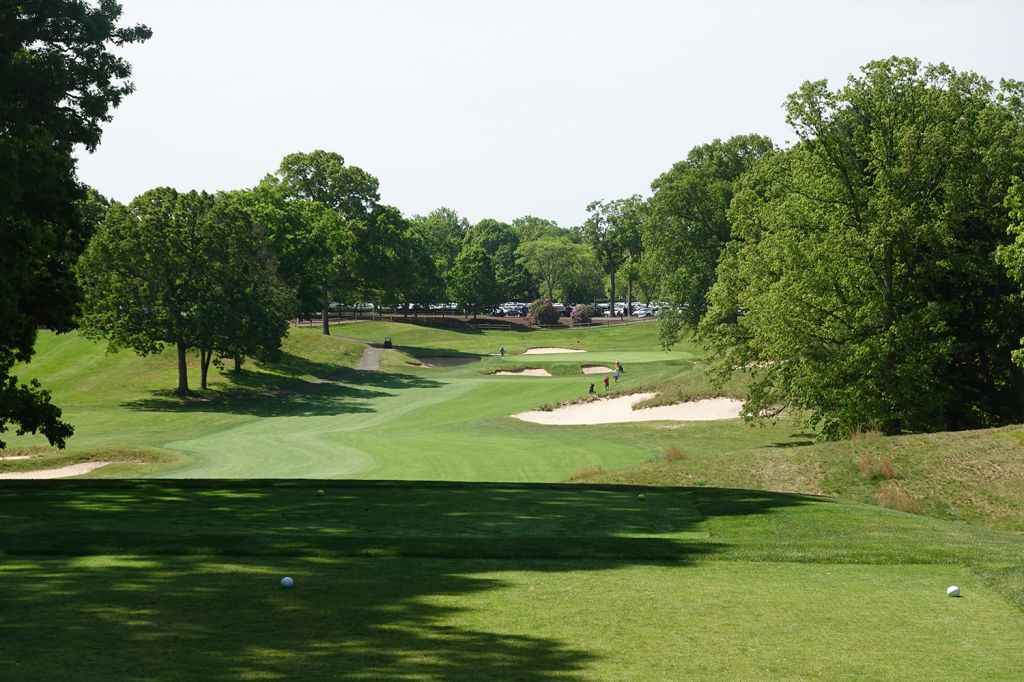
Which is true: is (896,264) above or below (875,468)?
above

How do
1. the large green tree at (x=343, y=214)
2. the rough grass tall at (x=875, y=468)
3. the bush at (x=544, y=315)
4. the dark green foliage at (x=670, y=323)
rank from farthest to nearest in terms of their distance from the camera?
1. the bush at (x=544, y=315)
2. the large green tree at (x=343, y=214)
3. the dark green foliage at (x=670, y=323)
4. the rough grass tall at (x=875, y=468)

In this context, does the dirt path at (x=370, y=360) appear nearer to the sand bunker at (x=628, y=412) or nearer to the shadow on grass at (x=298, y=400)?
the shadow on grass at (x=298, y=400)

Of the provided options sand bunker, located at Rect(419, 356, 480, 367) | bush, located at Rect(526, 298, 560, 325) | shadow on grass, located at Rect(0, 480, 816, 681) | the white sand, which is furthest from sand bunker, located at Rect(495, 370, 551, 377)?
shadow on grass, located at Rect(0, 480, 816, 681)

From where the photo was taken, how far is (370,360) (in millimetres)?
88750

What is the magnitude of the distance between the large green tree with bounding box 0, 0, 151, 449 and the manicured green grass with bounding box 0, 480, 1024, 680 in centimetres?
576

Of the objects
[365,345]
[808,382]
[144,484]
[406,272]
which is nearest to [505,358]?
[365,345]

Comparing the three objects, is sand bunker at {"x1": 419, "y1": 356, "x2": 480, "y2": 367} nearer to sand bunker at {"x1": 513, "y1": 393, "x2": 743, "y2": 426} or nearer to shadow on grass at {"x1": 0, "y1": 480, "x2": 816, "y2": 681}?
sand bunker at {"x1": 513, "y1": 393, "x2": 743, "y2": 426}

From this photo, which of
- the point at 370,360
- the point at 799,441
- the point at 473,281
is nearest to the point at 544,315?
the point at 473,281

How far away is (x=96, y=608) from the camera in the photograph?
9.84 meters

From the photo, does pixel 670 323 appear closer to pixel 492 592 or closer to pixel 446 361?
pixel 446 361

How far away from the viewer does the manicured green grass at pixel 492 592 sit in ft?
Answer: 27.6

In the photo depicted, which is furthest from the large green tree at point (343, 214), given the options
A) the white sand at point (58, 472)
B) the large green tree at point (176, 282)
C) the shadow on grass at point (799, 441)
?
the shadow on grass at point (799, 441)

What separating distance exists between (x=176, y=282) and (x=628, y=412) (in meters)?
31.5

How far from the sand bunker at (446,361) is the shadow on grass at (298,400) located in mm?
10707
